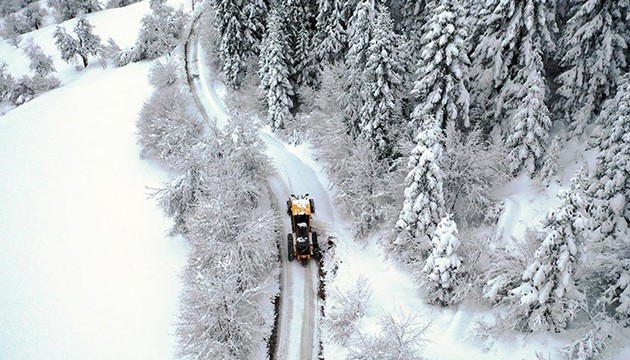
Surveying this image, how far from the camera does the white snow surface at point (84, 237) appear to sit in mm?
26344

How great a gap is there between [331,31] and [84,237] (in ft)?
87.1

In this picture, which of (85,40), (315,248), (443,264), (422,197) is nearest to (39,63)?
(85,40)

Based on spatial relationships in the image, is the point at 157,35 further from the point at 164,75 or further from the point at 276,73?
the point at 276,73

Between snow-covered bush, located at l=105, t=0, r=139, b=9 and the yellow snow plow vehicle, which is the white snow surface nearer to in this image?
the yellow snow plow vehicle

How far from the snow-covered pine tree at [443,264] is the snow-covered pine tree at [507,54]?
27.1ft

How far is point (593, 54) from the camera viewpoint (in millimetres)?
22750

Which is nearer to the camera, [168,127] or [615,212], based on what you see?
[615,212]

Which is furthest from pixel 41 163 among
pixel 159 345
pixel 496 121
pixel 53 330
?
pixel 496 121

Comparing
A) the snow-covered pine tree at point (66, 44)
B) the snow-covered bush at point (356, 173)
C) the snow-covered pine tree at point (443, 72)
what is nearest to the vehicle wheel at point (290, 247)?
the snow-covered bush at point (356, 173)

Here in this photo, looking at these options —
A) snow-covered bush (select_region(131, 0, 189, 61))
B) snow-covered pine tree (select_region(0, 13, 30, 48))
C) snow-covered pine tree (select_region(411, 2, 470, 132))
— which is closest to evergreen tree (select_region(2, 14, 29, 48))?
snow-covered pine tree (select_region(0, 13, 30, 48))

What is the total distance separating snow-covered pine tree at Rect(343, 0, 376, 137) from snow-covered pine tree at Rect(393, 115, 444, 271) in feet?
28.8

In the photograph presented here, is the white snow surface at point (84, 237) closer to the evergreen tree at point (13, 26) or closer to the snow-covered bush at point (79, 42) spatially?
the snow-covered bush at point (79, 42)

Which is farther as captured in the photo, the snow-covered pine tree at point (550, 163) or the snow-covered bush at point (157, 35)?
the snow-covered bush at point (157, 35)

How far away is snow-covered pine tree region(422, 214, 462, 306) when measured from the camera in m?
20.2
